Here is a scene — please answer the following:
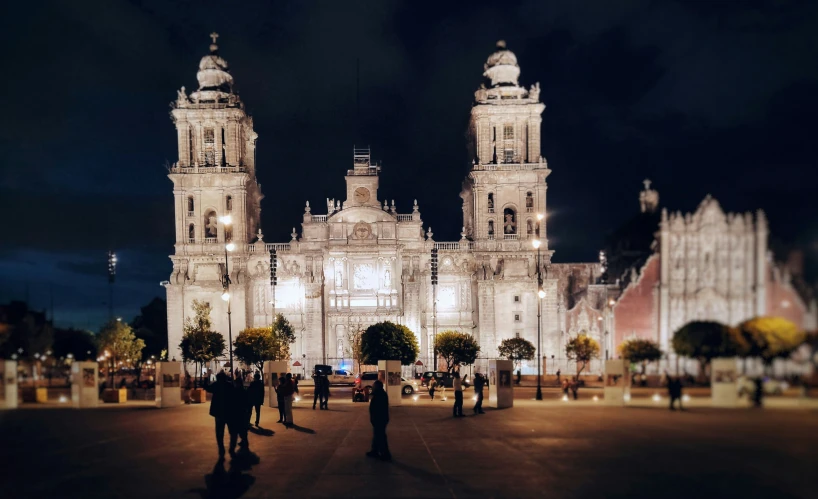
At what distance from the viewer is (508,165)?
298ft

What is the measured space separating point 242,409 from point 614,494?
11.3m

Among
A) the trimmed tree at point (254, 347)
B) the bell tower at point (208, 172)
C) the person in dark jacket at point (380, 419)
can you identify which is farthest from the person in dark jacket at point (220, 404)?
the bell tower at point (208, 172)

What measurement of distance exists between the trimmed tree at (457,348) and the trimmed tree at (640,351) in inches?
2254

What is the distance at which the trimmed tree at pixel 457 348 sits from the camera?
76562 mm

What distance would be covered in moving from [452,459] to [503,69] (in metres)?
81.0

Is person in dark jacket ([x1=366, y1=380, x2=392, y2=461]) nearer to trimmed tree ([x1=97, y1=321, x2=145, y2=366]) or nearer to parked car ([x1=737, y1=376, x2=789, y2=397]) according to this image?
parked car ([x1=737, y1=376, x2=789, y2=397])

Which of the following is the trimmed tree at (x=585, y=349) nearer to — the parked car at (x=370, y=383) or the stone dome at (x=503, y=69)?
the parked car at (x=370, y=383)

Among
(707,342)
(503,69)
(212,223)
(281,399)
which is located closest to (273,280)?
(212,223)

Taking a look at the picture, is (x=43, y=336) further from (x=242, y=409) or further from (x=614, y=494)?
(x=614, y=494)

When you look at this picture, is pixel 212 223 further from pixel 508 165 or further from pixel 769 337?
pixel 769 337

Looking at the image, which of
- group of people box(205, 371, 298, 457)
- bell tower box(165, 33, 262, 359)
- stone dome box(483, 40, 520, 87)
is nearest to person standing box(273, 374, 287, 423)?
group of people box(205, 371, 298, 457)

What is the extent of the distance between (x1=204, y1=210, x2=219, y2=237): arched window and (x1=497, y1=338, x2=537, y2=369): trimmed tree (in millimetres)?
38069

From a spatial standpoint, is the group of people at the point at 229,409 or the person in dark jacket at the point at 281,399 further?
the person in dark jacket at the point at 281,399

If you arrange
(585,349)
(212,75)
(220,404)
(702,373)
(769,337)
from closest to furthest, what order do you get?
(769,337)
(702,373)
(220,404)
(585,349)
(212,75)
